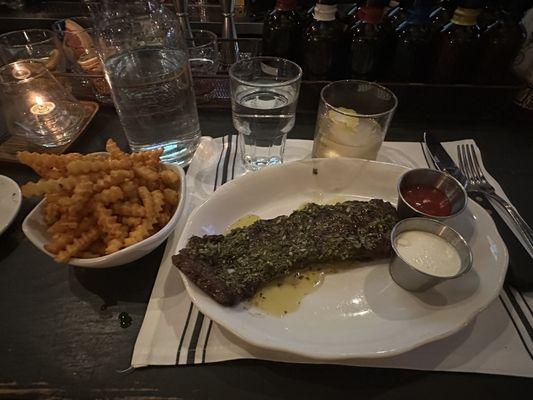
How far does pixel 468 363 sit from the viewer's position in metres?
0.76

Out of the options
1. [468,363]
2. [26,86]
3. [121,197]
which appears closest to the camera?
[468,363]

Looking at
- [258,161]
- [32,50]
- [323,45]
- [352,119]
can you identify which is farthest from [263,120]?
[32,50]

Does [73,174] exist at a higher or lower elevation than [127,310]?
higher

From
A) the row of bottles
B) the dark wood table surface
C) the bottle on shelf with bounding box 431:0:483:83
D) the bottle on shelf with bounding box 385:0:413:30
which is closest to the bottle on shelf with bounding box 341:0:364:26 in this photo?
the row of bottles

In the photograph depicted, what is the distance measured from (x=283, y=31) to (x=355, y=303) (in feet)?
3.89

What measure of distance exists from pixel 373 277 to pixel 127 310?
25.0 inches

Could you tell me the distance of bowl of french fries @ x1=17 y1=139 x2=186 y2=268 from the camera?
813mm

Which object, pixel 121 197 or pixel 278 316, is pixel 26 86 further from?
pixel 278 316

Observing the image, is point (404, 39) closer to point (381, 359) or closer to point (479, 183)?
point (479, 183)

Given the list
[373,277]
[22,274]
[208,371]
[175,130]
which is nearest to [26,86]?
[175,130]

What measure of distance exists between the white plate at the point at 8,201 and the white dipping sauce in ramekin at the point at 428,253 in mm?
1075

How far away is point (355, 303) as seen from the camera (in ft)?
2.77

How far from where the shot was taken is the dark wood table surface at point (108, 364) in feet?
2.42

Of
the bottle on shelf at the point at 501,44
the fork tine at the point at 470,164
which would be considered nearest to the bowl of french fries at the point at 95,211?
the fork tine at the point at 470,164
